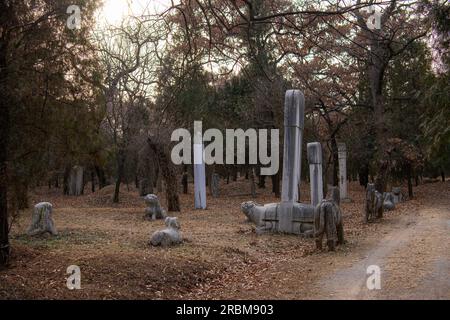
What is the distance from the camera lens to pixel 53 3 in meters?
8.95

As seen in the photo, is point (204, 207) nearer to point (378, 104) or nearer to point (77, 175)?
point (378, 104)

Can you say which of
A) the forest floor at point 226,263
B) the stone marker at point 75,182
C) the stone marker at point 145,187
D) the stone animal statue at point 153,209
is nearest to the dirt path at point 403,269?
the forest floor at point 226,263

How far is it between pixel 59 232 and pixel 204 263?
18.7 ft

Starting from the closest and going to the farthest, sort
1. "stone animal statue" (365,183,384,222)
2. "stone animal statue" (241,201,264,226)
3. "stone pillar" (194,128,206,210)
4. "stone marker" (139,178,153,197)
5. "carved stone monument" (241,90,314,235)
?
"carved stone monument" (241,90,314,235) < "stone animal statue" (241,201,264,226) < "stone animal statue" (365,183,384,222) < "stone pillar" (194,128,206,210) < "stone marker" (139,178,153,197)

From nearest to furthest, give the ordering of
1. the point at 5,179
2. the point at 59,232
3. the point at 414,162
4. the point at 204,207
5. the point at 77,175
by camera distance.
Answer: the point at 5,179 → the point at 59,232 → the point at 204,207 → the point at 414,162 → the point at 77,175

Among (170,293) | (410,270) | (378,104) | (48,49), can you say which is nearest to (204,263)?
(170,293)

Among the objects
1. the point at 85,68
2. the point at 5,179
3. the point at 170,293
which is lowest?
the point at 170,293

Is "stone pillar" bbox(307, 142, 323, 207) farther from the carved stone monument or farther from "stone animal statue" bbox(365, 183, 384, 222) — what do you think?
"stone animal statue" bbox(365, 183, 384, 222)
